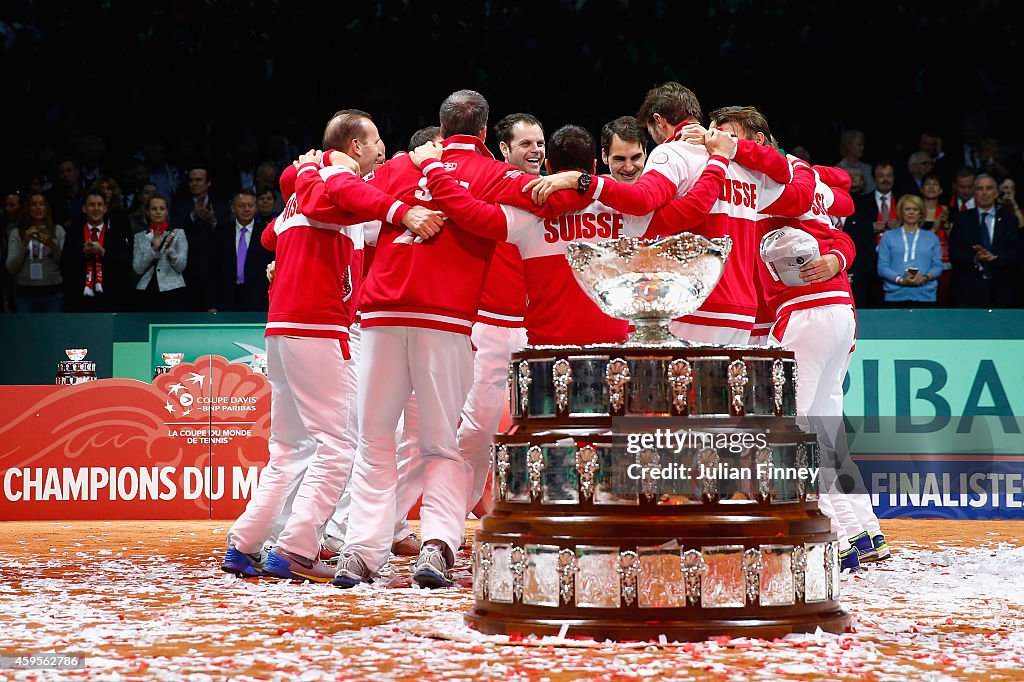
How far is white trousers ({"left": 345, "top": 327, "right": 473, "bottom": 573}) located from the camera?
4.38 meters

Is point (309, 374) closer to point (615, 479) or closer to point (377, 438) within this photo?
point (377, 438)

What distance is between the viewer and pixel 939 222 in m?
9.97

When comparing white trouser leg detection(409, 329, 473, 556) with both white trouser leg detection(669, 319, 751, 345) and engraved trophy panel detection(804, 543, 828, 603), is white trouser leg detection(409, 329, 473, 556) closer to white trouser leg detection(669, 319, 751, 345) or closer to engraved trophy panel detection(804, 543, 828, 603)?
white trouser leg detection(669, 319, 751, 345)

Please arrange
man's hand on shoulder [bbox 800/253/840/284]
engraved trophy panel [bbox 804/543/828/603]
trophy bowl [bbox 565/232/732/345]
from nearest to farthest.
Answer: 1. engraved trophy panel [bbox 804/543/828/603]
2. trophy bowl [bbox 565/232/732/345]
3. man's hand on shoulder [bbox 800/253/840/284]

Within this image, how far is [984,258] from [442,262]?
6591 millimetres

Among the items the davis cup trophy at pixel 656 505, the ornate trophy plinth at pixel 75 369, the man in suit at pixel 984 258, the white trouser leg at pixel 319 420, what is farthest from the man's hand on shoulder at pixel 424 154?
the man in suit at pixel 984 258

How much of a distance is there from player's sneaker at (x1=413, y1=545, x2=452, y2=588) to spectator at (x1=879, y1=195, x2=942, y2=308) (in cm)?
607

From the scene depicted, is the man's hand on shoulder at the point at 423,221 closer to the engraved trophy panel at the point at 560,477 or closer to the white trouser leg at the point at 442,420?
the white trouser leg at the point at 442,420

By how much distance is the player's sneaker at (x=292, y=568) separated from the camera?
181 inches

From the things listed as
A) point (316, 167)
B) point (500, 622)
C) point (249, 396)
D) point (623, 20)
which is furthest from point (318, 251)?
point (623, 20)

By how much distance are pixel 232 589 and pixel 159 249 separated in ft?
21.1

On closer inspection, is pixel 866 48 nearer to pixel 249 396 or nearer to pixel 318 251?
pixel 249 396

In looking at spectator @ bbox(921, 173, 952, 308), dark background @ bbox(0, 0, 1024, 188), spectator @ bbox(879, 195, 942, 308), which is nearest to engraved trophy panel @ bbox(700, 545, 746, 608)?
spectator @ bbox(879, 195, 942, 308)

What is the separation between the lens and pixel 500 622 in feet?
10.9
